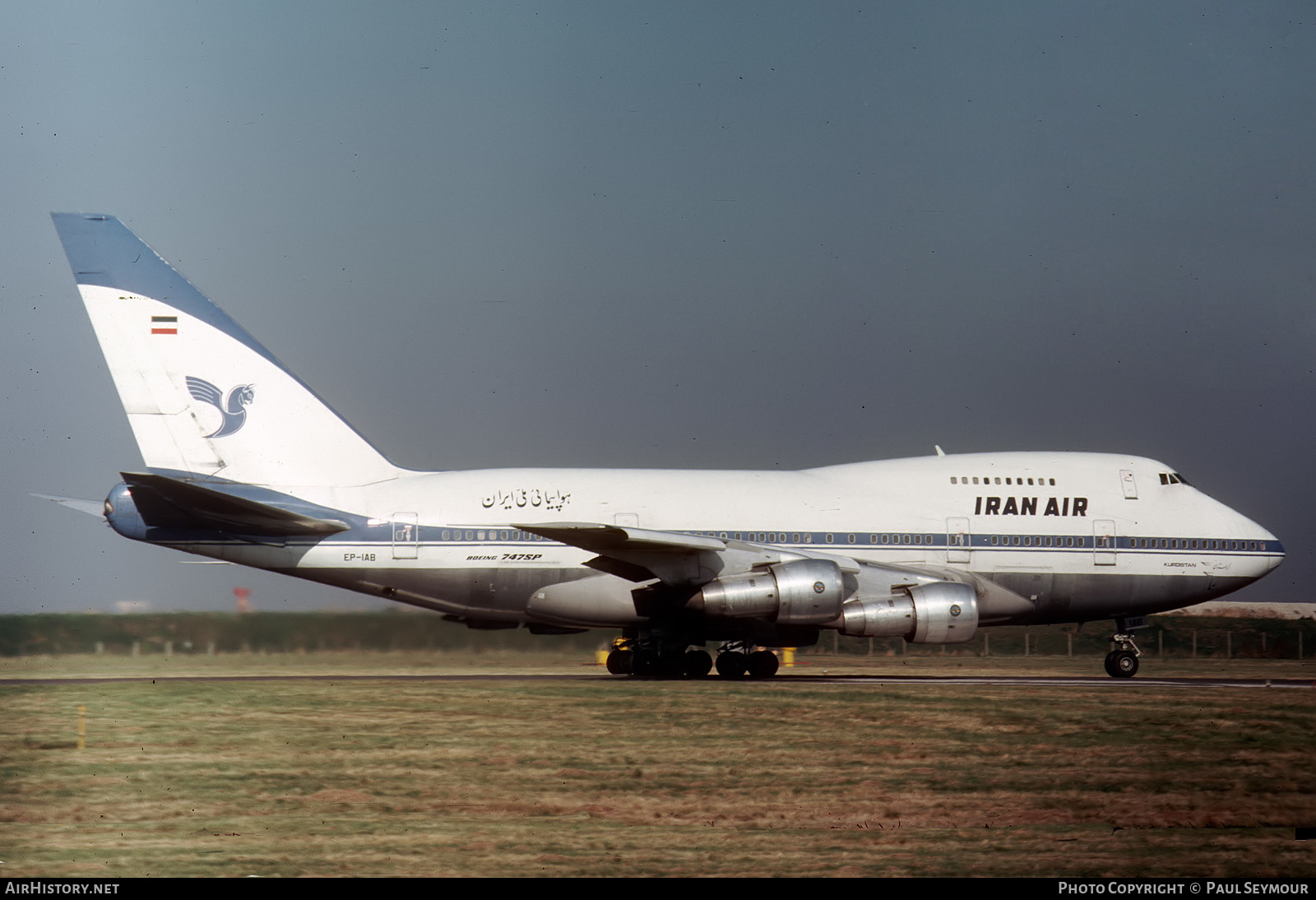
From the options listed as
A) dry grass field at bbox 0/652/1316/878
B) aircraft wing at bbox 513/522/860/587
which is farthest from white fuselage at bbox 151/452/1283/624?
dry grass field at bbox 0/652/1316/878

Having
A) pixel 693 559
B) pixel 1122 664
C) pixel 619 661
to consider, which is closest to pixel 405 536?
pixel 619 661

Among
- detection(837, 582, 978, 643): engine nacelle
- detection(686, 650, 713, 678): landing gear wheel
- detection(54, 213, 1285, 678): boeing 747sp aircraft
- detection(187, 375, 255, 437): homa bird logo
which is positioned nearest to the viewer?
detection(837, 582, 978, 643): engine nacelle

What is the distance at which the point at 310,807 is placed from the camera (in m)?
10.8

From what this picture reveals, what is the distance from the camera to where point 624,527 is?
23234 mm

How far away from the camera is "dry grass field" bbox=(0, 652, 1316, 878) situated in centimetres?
922

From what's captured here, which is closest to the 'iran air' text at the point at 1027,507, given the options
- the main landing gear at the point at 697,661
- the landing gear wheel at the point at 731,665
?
the main landing gear at the point at 697,661

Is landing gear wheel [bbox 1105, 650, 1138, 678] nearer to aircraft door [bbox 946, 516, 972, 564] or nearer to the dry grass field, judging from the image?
aircraft door [bbox 946, 516, 972, 564]

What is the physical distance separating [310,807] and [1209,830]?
7.19 m

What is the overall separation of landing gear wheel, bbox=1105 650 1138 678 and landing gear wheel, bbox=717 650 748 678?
23.9 feet

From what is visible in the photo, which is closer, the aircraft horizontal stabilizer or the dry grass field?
the dry grass field

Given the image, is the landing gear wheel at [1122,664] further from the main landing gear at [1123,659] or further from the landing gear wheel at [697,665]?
Result: the landing gear wheel at [697,665]

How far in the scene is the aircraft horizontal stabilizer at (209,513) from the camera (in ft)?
70.9

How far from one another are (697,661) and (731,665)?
26.0 inches
